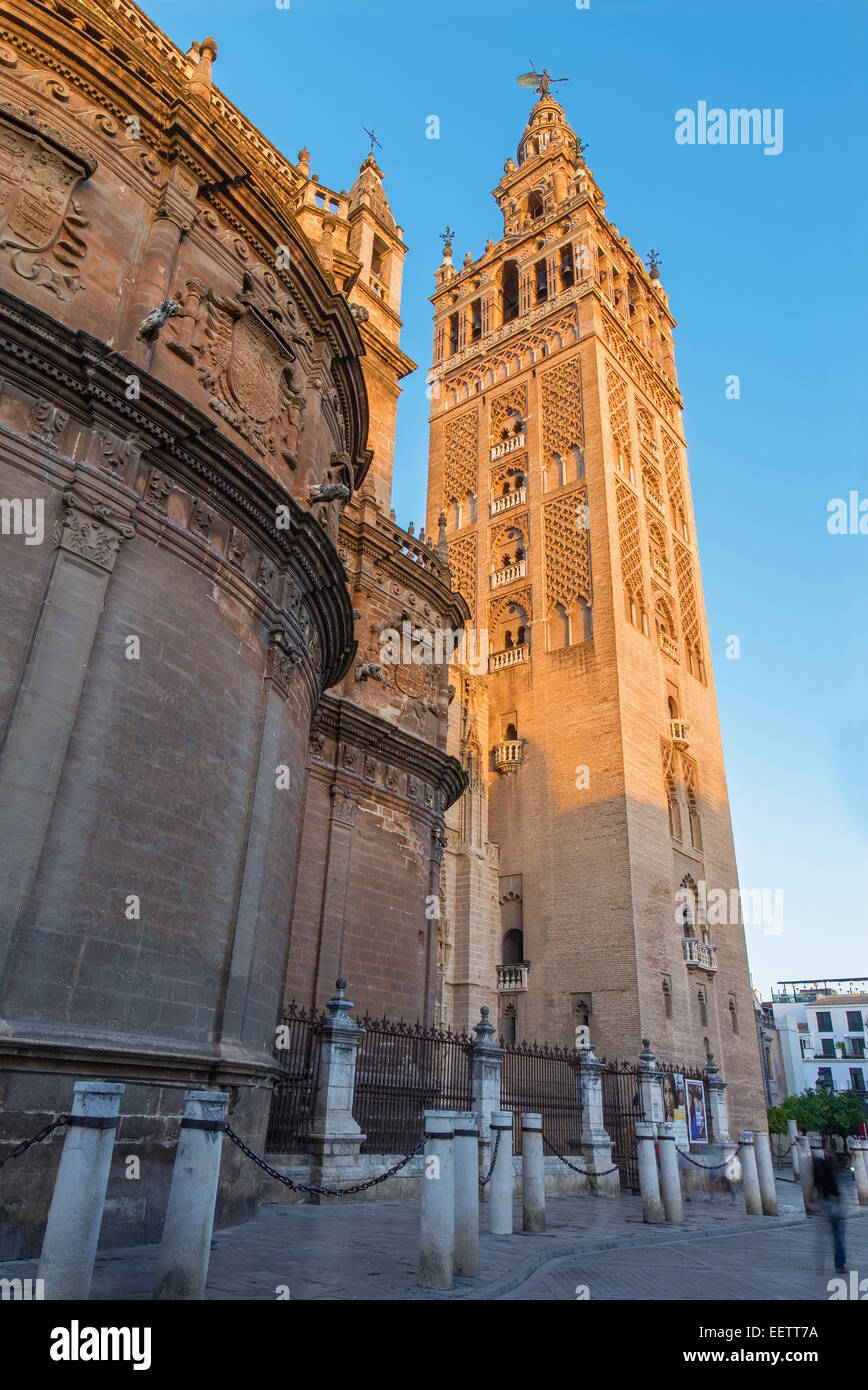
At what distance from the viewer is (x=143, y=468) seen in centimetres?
999

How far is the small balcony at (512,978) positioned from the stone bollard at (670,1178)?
15144 mm

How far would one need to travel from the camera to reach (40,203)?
393 inches

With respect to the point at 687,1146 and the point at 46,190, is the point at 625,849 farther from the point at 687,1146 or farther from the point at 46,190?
the point at 46,190

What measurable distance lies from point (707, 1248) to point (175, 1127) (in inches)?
241

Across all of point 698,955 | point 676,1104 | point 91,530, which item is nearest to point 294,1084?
point 91,530

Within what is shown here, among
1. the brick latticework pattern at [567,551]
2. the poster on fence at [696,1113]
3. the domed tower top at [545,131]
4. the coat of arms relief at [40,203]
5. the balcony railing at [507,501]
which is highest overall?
the domed tower top at [545,131]

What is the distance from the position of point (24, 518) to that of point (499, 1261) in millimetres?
7911

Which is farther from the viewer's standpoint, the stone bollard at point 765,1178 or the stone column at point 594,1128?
the stone column at point 594,1128

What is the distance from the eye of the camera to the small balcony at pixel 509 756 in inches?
1208

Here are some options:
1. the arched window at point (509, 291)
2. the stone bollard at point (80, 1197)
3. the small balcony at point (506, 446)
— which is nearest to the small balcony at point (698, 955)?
the small balcony at point (506, 446)

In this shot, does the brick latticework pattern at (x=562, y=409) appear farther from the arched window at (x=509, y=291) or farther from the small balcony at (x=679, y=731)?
the small balcony at (x=679, y=731)

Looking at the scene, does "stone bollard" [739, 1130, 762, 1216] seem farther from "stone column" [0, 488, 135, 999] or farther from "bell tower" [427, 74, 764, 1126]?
"stone column" [0, 488, 135, 999]
